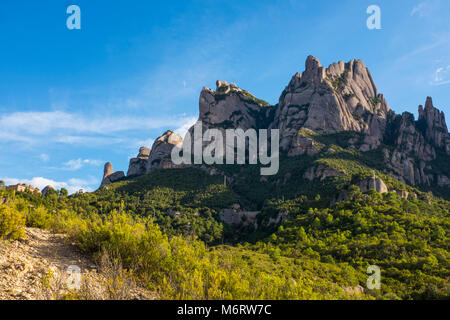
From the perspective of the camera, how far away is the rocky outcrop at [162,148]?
151 m

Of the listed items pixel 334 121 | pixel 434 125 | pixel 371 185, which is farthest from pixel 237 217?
pixel 434 125

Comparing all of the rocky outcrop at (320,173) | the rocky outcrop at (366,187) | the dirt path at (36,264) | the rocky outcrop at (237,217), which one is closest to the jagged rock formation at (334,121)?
the rocky outcrop at (320,173)

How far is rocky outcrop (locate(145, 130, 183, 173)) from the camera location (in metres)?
151

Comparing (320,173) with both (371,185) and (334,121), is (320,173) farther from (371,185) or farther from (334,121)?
(334,121)

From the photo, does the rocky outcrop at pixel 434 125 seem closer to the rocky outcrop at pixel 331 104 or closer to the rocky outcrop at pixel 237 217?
the rocky outcrop at pixel 331 104

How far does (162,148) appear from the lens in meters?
160

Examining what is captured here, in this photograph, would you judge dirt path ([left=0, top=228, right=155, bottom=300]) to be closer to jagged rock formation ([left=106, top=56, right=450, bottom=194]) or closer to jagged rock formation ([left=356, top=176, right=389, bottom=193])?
jagged rock formation ([left=356, top=176, right=389, bottom=193])

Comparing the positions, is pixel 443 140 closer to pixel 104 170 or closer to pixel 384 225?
pixel 384 225

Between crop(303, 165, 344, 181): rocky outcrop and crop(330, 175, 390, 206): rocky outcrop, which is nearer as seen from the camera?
crop(330, 175, 390, 206): rocky outcrop

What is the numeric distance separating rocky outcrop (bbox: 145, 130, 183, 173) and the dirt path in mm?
126046

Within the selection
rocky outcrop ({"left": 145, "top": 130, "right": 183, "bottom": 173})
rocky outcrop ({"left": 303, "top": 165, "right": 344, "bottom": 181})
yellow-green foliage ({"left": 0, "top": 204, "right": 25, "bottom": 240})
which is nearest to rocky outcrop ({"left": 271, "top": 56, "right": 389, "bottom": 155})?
rocky outcrop ({"left": 303, "top": 165, "right": 344, "bottom": 181})

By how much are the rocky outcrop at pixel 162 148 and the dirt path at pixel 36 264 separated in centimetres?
12605

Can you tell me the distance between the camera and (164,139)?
552ft
